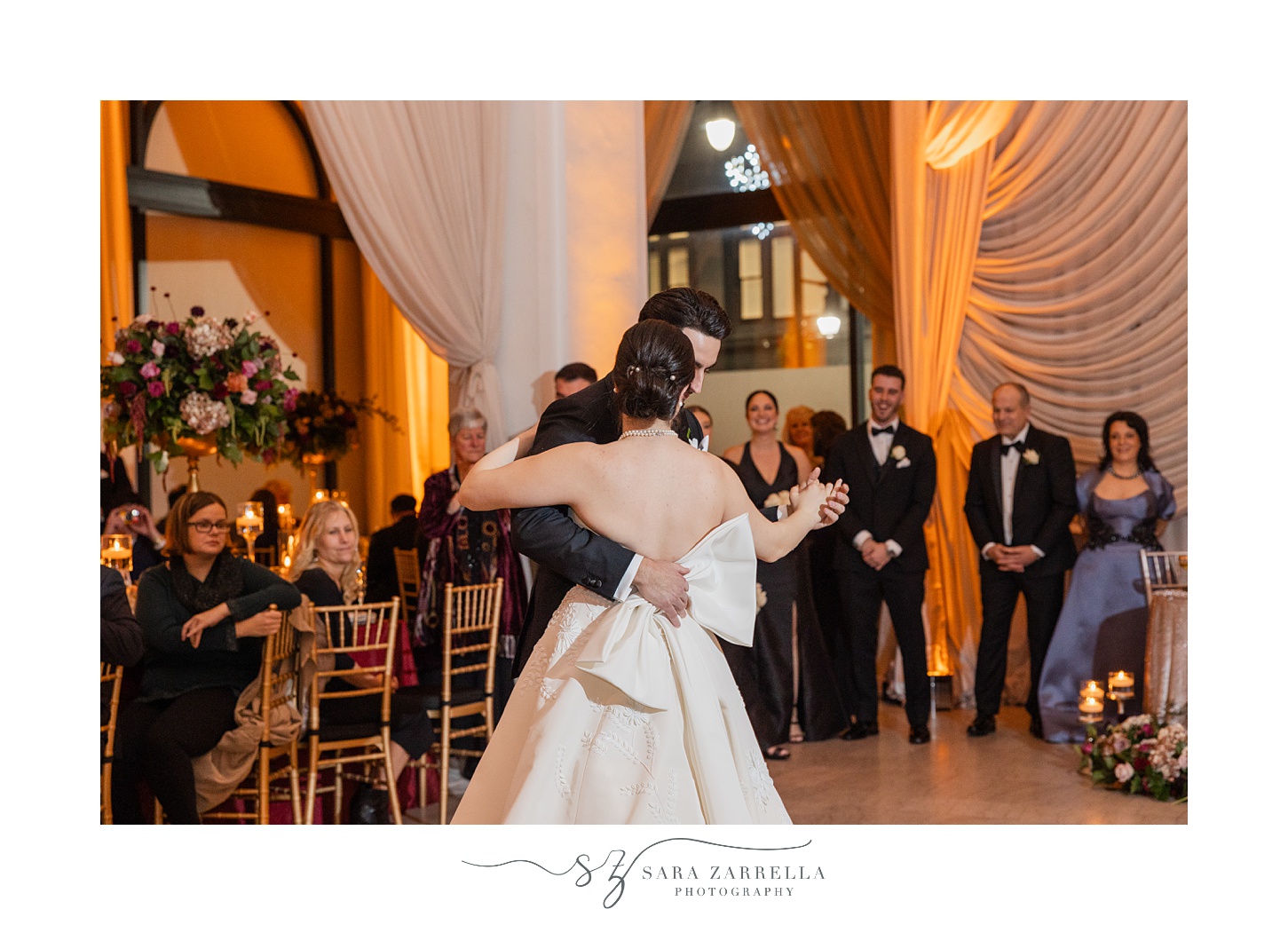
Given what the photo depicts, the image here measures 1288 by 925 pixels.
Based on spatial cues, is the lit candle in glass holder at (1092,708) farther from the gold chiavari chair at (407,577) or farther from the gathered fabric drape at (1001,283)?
the gold chiavari chair at (407,577)

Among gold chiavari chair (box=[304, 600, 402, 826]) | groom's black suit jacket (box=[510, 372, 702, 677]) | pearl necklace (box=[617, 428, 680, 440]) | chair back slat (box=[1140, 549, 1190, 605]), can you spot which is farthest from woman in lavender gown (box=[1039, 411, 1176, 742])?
pearl necklace (box=[617, 428, 680, 440])

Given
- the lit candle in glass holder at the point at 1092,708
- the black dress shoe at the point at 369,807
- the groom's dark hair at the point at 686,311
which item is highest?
the groom's dark hair at the point at 686,311

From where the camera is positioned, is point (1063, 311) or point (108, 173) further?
point (108, 173)

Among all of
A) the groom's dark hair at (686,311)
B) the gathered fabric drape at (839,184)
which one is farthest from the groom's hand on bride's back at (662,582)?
the gathered fabric drape at (839,184)

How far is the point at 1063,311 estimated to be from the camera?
6.98 meters

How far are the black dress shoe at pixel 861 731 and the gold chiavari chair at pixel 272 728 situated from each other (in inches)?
108

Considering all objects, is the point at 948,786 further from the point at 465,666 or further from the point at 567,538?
the point at 567,538

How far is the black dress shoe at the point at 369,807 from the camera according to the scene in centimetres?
485

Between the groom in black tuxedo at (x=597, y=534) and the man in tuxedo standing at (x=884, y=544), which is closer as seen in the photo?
the groom in black tuxedo at (x=597, y=534)

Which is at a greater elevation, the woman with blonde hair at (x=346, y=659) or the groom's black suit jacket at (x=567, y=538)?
the groom's black suit jacket at (x=567, y=538)
